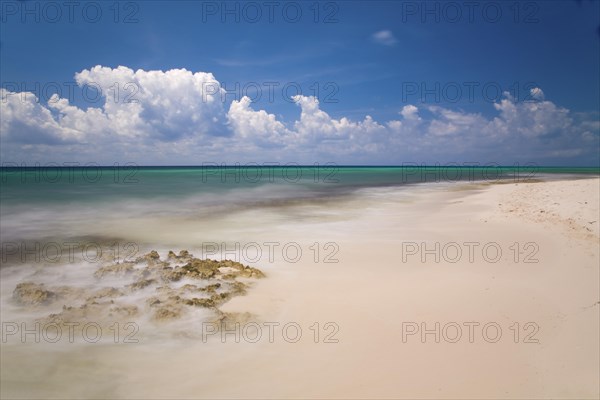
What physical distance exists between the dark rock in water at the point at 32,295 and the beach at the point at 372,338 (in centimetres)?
24

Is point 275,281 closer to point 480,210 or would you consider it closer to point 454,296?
point 454,296

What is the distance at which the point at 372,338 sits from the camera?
14.8ft

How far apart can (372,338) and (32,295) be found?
609cm

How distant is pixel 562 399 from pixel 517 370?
48 centimetres

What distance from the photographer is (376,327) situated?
4758 mm

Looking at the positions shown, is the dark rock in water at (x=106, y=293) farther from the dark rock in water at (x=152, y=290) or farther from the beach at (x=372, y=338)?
the beach at (x=372, y=338)

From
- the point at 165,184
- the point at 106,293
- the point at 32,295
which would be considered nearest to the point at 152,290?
the point at 106,293

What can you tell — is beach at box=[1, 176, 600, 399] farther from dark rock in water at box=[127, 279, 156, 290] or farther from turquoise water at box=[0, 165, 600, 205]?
turquoise water at box=[0, 165, 600, 205]

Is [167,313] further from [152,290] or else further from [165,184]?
[165,184]

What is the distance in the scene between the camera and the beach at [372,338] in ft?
12.0

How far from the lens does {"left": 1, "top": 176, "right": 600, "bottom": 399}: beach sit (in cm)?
365

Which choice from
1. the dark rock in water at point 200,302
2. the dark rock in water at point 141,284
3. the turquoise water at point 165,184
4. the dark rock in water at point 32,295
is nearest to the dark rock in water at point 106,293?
Result: the dark rock in water at point 141,284

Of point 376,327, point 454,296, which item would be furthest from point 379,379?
point 454,296

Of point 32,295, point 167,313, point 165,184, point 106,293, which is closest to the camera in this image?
point 167,313
